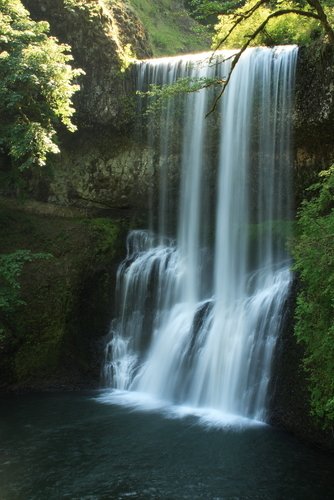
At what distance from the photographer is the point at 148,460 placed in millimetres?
7660

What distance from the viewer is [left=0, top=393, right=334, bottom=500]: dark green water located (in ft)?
22.2

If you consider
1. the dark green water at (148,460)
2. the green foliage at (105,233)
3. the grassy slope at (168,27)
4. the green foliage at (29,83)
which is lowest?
the dark green water at (148,460)

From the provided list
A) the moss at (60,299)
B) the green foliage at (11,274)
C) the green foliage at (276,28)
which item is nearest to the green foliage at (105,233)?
the moss at (60,299)

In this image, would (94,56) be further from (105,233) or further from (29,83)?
(105,233)

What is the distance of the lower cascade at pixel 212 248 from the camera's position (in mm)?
10150

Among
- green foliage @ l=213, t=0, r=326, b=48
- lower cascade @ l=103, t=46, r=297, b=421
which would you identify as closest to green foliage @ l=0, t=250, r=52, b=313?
lower cascade @ l=103, t=46, r=297, b=421

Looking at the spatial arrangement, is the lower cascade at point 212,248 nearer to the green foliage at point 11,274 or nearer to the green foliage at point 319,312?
the green foliage at point 319,312

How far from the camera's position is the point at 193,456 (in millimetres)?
7781

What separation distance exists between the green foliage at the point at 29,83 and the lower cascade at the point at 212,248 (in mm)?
3348

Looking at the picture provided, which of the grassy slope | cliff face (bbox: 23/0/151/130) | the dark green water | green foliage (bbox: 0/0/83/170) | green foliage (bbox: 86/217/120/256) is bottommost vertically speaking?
the dark green water

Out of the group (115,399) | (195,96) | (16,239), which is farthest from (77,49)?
(115,399)

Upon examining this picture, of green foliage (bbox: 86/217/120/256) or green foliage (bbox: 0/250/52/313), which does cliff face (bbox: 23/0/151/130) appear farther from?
green foliage (bbox: 0/250/52/313)

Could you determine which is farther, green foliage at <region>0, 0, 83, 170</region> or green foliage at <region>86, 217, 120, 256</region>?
green foliage at <region>86, 217, 120, 256</region>

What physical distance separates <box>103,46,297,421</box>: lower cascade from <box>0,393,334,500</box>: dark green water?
4.49ft
